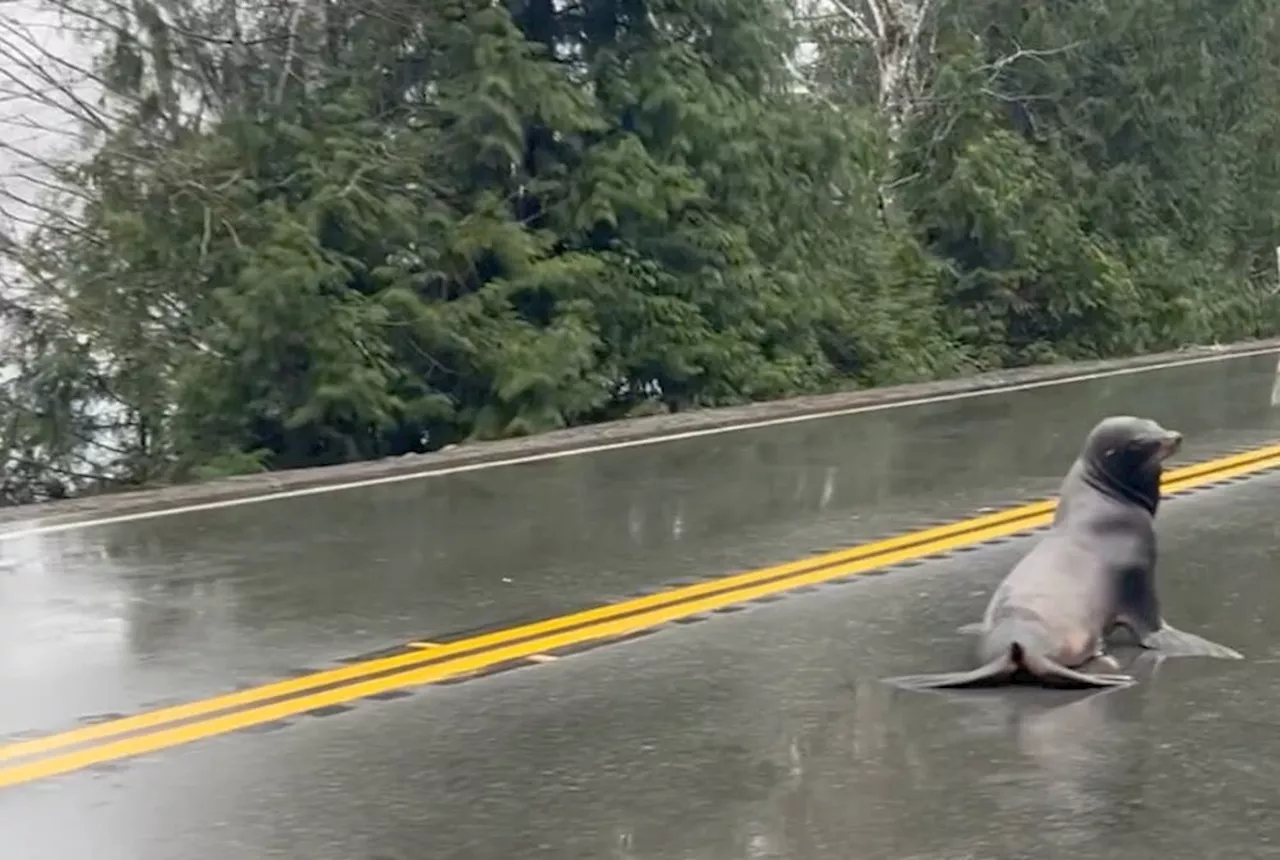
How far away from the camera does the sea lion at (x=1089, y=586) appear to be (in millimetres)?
7207

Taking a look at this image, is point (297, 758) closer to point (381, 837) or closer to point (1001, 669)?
point (381, 837)

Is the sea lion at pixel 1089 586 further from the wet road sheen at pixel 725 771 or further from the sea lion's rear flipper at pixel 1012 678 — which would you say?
the wet road sheen at pixel 725 771

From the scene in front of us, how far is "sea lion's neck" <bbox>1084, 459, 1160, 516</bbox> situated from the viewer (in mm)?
7840

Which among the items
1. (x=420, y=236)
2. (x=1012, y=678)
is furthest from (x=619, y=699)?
(x=420, y=236)

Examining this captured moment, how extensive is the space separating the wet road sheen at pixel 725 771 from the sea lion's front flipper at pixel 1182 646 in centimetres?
9

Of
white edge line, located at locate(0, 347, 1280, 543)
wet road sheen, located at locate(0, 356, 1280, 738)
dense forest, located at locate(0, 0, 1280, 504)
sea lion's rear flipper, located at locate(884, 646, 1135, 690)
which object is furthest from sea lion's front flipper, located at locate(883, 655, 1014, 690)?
Answer: dense forest, located at locate(0, 0, 1280, 504)

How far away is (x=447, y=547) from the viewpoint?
1019 cm

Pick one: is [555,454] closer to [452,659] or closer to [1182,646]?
[452,659]

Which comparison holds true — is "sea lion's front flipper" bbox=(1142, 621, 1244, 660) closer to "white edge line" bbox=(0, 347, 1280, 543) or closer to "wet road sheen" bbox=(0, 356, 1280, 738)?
"wet road sheen" bbox=(0, 356, 1280, 738)

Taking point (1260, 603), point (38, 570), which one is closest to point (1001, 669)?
point (1260, 603)

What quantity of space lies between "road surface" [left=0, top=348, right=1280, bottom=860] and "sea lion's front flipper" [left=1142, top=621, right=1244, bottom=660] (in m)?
0.10

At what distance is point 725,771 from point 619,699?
0.98 m

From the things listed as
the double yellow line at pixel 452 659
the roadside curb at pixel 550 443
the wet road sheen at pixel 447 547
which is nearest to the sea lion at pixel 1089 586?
the double yellow line at pixel 452 659

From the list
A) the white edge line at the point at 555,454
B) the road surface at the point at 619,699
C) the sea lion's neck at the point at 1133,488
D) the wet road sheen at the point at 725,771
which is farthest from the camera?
the white edge line at the point at 555,454
